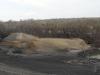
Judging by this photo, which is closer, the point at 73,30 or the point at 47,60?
the point at 47,60

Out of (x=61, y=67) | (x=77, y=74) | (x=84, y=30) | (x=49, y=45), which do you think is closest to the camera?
(x=77, y=74)

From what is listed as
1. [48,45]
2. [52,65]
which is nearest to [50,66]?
[52,65]

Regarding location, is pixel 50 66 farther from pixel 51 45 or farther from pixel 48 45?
pixel 48 45

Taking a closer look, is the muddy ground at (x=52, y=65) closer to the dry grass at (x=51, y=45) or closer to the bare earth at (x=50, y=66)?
the bare earth at (x=50, y=66)

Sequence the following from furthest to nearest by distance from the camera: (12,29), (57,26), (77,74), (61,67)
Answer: (12,29) → (57,26) → (61,67) → (77,74)

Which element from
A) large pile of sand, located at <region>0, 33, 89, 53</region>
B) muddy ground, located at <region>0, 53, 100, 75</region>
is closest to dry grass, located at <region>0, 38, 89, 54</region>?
large pile of sand, located at <region>0, 33, 89, 53</region>

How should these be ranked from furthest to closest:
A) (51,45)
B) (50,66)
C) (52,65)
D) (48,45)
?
(48,45) → (51,45) → (52,65) → (50,66)

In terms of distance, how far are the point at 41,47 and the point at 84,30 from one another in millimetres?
11982

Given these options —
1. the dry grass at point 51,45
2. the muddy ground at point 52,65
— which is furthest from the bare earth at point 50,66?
the dry grass at point 51,45

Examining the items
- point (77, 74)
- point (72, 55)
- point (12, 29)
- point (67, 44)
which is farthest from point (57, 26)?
point (77, 74)

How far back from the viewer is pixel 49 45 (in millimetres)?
26125

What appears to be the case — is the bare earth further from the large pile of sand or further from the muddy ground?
the large pile of sand

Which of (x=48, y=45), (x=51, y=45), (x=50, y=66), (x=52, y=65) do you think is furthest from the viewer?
(x=48, y=45)

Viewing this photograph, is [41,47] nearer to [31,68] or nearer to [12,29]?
[31,68]
